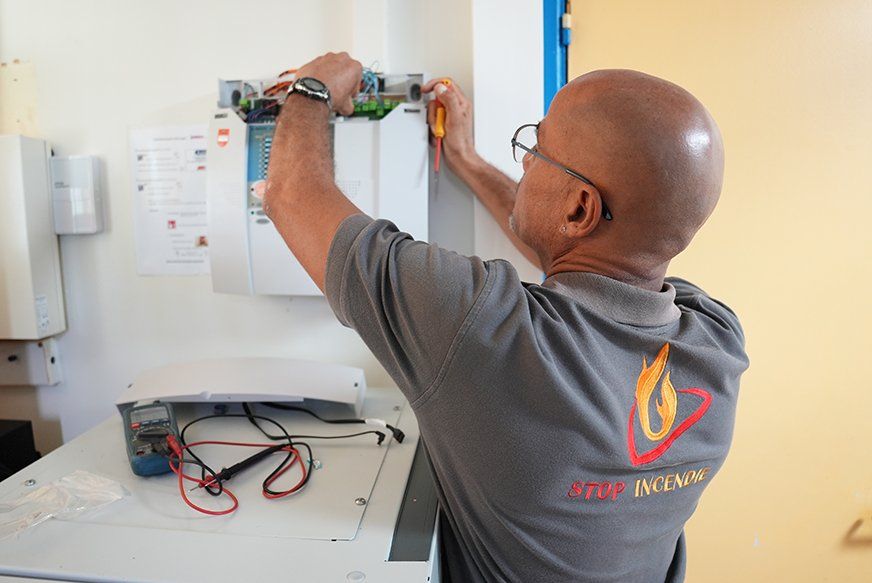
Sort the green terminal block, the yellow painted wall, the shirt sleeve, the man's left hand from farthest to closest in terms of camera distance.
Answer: the yellow painted wall
the green terminal block
the man's left hand
the shirt sleeve

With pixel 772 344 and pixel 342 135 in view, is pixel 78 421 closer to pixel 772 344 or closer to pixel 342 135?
Answer: pixel 342 135

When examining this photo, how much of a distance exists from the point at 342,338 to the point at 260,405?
0.27 meters

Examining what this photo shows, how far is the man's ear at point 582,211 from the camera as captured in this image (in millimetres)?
682

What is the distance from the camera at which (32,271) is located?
123 centimetres

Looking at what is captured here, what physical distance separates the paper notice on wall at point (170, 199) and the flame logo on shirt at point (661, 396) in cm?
103

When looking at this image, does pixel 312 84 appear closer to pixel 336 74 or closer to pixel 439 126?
pixel 336 74

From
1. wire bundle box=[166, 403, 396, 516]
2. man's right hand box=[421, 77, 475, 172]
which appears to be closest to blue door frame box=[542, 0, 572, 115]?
man's right hand box=[421, 77, 475, 172]

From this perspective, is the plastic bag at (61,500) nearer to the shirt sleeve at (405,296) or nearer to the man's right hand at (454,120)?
the shirt sleeve at (405,296)

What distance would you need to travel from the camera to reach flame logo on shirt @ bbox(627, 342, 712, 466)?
64cm

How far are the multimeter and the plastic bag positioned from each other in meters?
0.04

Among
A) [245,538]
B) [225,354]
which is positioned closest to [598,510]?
[245,538]

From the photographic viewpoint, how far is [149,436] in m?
0.85

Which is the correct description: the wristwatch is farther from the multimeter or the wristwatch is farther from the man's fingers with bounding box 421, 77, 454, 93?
the multimeter

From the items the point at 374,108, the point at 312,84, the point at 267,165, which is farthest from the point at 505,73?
the point at 267,165
